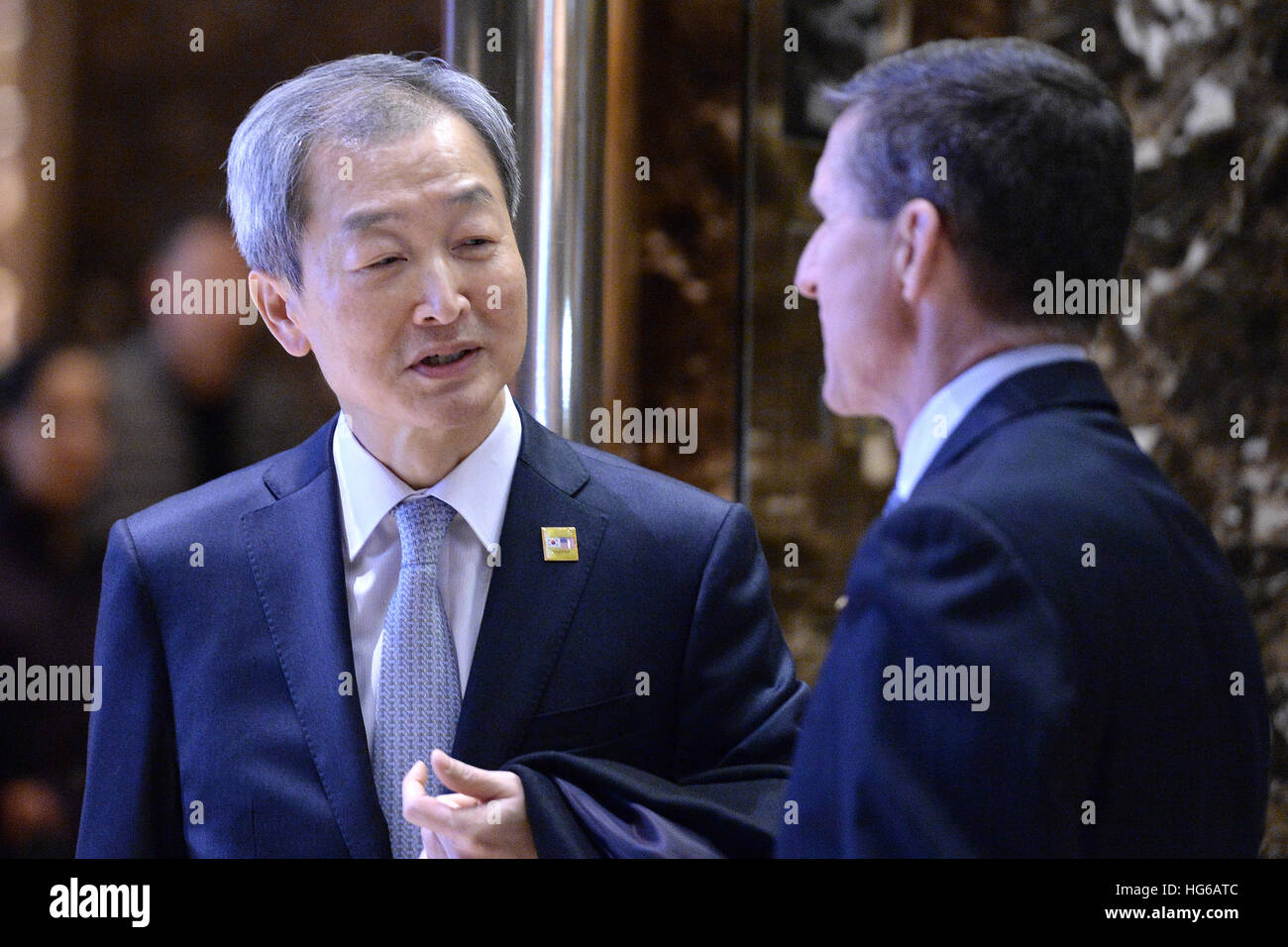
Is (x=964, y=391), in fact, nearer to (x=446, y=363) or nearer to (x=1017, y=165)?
(x=1017, y=165)

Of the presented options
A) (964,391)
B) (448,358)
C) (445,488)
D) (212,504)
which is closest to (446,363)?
(448,358)

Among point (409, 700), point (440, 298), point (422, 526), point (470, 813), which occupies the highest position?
point (440, 298)

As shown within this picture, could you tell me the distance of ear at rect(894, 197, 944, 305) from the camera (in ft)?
4.51

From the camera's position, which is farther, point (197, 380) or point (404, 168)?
point (197, 380)

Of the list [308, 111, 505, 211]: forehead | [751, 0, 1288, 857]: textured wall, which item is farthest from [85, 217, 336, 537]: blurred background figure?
[751, 0, 1288, 857]: textured wall

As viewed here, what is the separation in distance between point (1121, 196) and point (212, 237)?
139 cm

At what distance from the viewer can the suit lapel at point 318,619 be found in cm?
167

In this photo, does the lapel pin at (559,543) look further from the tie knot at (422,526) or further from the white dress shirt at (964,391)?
the white dress shirt at (964,391)

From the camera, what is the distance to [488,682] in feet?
5.59

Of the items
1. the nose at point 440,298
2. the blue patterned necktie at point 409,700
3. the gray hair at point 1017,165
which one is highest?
the gray hair at point 1017,165

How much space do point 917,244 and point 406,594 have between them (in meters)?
0.80

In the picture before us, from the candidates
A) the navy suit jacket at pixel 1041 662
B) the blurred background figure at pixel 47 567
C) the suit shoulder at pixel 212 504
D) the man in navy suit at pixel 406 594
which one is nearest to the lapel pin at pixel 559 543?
the man in navy suit at pixel 406 594

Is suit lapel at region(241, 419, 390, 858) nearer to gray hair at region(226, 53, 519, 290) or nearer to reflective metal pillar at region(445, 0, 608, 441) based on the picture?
gray hair at region(226, 53, 519, 290)
